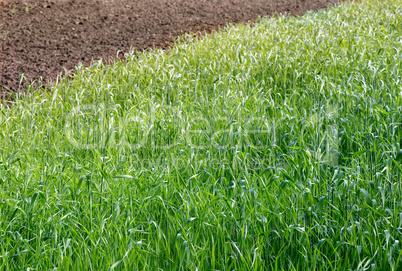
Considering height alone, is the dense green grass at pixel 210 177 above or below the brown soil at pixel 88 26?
below

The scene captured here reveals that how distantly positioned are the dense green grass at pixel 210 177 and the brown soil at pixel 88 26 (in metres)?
1.74

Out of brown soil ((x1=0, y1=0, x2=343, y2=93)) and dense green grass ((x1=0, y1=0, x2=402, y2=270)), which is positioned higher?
brown soil ((x1=0, y1=0, x2=343, y2=93))

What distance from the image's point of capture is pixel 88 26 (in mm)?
8031

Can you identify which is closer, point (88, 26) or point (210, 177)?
point (210, 177)

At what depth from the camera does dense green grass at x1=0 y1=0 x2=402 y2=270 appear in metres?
2.11

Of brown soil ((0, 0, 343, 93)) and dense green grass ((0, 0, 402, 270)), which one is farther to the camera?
brown soil ((0, 0, 343, 93))

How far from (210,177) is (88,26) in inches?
245

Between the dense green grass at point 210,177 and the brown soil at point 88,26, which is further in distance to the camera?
the brown soil at point 88,26

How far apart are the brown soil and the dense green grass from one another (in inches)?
68.5

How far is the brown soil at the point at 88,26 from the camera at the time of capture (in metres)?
6.32

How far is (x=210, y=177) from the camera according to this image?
2.81 metres

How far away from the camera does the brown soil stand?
249 inches

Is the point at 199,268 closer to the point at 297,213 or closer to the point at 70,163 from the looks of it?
the point at 297,213

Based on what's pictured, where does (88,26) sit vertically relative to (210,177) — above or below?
Result: above
